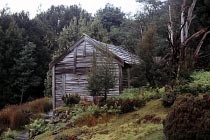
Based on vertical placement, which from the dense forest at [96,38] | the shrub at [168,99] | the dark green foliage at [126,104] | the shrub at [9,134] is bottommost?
the shrub at [9,134]

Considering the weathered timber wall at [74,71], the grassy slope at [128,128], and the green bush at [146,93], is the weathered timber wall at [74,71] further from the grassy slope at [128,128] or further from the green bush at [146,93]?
the grassy slope at [128,128]

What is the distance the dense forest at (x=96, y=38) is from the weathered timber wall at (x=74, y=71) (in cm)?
355

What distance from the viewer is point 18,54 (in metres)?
40.3

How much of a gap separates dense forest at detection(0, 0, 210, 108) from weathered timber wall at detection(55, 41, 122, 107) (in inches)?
140

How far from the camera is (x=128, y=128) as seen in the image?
1181 cm

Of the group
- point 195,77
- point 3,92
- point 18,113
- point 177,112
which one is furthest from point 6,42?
point 177,112

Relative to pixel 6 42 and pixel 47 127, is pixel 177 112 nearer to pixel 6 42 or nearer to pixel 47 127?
pixel 47 127

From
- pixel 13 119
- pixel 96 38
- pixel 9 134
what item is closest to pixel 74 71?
pixel 13 119

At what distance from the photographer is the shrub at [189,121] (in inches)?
333

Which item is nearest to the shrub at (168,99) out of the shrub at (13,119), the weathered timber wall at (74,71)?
the shrub at (13,119)

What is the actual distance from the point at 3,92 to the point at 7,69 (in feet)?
9.87

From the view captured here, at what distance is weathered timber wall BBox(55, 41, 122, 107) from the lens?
2375 centimetres

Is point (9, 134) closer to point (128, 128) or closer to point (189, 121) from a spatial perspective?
point (128, 128)

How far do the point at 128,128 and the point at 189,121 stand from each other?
133 inches
